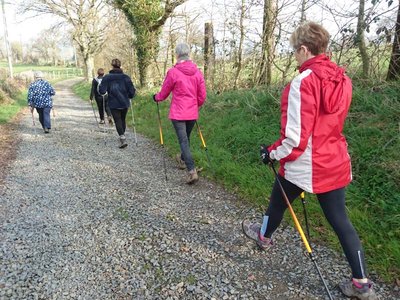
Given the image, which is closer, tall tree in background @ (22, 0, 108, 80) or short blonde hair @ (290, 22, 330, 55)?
short blonde hair @ (290, 22, 330, 55)

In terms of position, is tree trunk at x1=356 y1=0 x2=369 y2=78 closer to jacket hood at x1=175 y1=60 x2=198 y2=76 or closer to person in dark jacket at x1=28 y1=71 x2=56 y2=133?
jacket hood at x1=175 y1=60 x2=198 y2=76

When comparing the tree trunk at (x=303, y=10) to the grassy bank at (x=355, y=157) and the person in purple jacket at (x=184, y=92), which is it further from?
the person in purple jacket at (x=184, y=92)

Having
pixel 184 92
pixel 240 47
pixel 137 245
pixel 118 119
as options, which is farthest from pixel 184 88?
pixel 240 47

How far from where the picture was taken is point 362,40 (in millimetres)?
6402

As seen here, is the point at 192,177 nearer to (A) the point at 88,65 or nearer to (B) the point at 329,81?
(B) the point at 329,81

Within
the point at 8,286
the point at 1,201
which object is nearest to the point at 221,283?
the point at 8,286

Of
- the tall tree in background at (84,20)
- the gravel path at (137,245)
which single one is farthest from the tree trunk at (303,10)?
the tall tree in background at (84,20)

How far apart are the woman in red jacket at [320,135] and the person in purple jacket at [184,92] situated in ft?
9.30

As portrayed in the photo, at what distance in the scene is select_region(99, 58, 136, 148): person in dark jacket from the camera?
7.94 metres

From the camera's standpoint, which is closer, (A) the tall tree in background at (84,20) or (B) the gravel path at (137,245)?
(B) the gravel path at (137,245)

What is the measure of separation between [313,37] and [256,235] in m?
2.14

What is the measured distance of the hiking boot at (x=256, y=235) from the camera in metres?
3.44

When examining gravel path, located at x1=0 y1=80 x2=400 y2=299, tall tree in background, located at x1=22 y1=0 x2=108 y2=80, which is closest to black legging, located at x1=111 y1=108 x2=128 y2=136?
gravel path, located at x1=0 y1=80 x2=400 y2=299

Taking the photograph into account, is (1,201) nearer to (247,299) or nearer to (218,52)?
(247,299)
